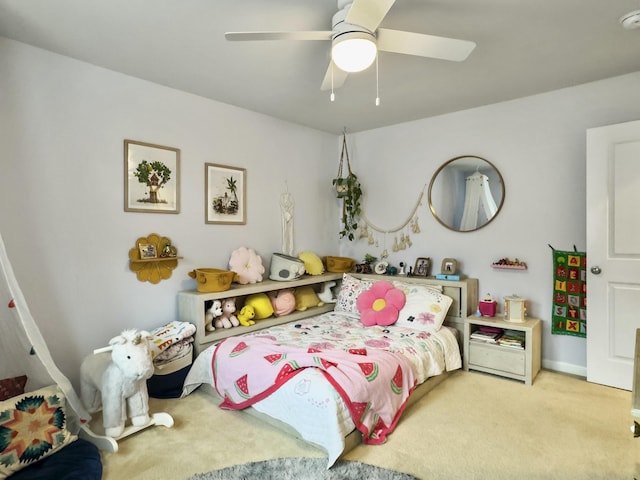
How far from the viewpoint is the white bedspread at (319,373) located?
2004 mm

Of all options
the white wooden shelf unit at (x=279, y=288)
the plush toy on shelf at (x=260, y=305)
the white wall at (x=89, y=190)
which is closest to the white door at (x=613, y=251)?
the white wooden shelf unit at (x=279, y=288)

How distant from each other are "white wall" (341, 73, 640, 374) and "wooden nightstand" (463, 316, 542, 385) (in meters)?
0.30

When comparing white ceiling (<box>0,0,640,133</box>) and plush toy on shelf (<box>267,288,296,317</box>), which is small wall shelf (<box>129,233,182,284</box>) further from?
white ceiling (<box>0,0,640,133</box>)

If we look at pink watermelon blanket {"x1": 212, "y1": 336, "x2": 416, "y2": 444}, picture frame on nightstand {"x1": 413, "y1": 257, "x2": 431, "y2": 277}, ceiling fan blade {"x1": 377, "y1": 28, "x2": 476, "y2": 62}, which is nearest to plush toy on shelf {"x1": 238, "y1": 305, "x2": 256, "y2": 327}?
pink watermelon blanket {"x1": 212, "y1": 336, "x2": 416, "y2": 444}

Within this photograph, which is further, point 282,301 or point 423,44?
point 282,301

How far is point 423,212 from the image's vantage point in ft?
13.1

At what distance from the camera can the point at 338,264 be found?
4203 mm

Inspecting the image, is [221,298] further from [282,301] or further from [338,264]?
[338,264]

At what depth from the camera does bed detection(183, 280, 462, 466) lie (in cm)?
205

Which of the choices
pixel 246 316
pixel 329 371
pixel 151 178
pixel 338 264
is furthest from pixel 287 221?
pixel 329 371

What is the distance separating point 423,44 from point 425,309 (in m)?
2.15

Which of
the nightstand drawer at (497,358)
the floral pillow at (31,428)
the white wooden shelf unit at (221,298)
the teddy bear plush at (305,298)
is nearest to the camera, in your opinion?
the floral pillow at (31,428)

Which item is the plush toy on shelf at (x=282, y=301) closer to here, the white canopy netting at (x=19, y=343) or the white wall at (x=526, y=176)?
the white wall at (x=526, y=176)

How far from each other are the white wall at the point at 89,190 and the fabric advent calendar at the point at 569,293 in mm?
2895
